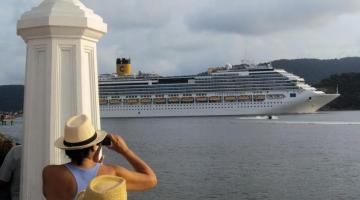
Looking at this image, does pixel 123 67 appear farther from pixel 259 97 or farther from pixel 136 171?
pixel 136 171

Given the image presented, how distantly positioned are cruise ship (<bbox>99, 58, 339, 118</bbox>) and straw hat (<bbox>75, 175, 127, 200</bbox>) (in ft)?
232

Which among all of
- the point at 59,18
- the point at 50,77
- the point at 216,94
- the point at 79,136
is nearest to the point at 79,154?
the point at 79,136

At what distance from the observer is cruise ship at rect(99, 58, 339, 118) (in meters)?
71.9

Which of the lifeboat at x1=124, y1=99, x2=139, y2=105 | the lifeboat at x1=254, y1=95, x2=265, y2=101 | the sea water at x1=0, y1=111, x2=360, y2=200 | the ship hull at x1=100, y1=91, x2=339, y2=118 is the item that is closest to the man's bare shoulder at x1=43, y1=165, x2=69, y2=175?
the sea water at x1=0, y1=111, x2=360, y2=200

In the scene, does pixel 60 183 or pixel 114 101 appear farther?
pixel 114 101

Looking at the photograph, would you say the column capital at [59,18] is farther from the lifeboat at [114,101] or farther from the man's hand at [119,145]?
the lifeboat at [114,101]

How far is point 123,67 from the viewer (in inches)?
3260

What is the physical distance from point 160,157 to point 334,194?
12475 mm

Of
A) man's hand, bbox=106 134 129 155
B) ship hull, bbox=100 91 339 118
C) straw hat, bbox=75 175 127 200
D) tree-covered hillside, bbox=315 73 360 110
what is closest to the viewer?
straw hat, bbox=75 175 127 200

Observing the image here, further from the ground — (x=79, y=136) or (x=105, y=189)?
(x=79, y=136)

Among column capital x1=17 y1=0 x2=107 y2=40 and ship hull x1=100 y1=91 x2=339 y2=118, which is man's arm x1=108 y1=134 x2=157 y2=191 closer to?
column capital x1=17 y1=0 x2=107 y2=40

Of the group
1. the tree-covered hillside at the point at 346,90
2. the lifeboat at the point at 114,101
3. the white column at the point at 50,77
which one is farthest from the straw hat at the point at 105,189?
the tree-covered hillside at the point at 346,90

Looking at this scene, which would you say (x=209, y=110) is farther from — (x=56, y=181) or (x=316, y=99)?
(x=56, y=181)

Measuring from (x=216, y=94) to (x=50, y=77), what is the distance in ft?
232
